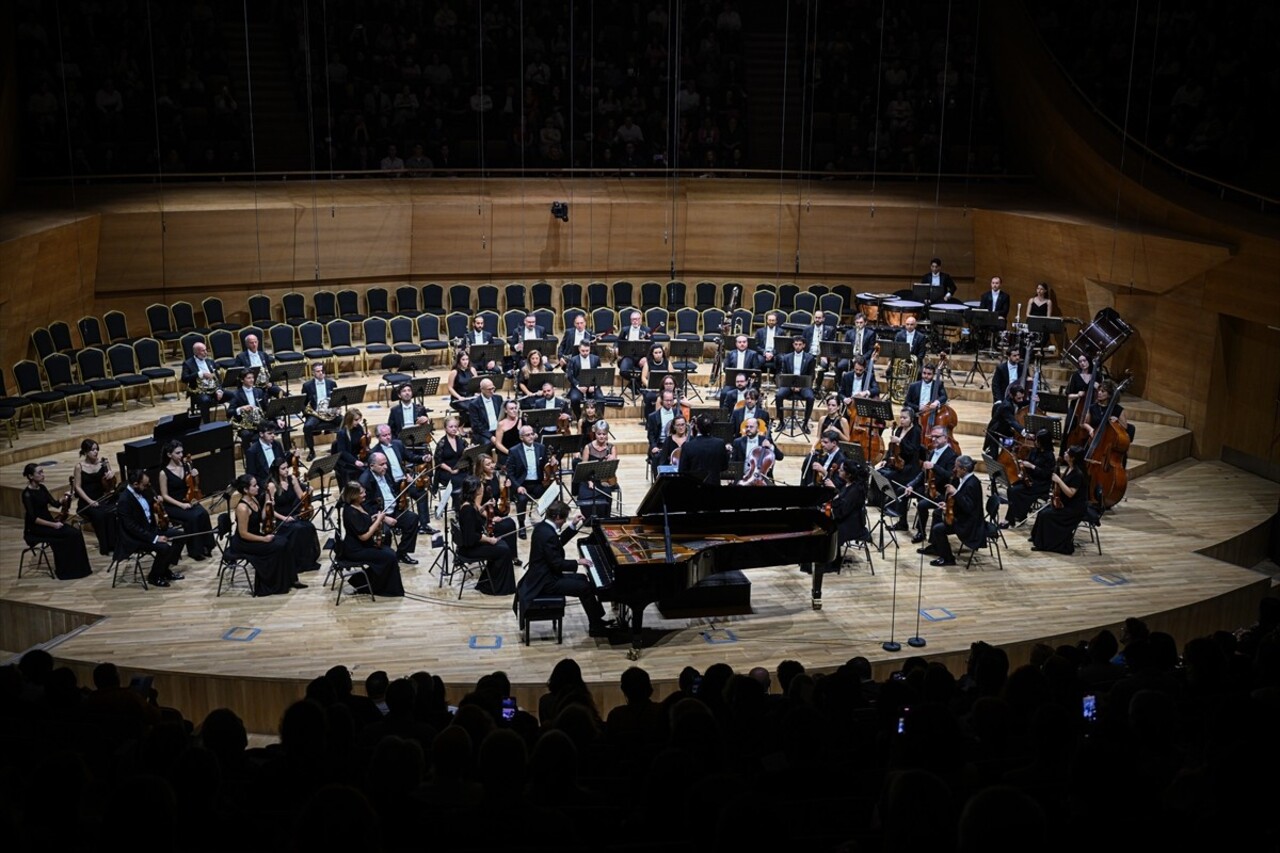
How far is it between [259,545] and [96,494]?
7.36 ft

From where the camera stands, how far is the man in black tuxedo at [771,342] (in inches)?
667

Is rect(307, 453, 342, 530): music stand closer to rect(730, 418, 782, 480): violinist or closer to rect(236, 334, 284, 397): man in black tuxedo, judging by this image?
rect(236, 334, 284, 397): man in black tuxedo

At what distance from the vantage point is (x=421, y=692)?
6.88 m

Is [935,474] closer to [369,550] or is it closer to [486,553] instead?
[486,553]

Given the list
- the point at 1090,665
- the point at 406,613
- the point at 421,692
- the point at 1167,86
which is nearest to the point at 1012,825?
the point at 421,692

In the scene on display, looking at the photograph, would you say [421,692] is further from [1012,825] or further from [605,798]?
[1012,825]

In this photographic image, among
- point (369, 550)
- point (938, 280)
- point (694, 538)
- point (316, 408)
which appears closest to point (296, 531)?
point (369, 550)

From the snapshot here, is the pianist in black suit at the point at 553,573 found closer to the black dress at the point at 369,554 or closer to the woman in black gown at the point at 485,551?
the woman in black gown at the point at 485,551

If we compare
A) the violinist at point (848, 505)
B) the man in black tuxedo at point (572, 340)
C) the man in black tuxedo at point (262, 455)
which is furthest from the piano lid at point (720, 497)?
the man in black tuxedo at point (572, 340)

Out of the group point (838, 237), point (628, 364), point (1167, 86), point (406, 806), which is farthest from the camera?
point (838, 237)

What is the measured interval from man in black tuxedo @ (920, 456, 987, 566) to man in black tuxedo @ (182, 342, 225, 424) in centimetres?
850

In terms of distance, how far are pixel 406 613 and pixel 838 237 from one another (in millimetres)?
12841

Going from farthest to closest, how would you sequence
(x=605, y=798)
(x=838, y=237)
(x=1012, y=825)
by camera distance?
1. (x=838, y=237)
2. (x=605, y=798)
3. (x=1012, y=825)

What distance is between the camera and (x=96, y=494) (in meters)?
12.6
